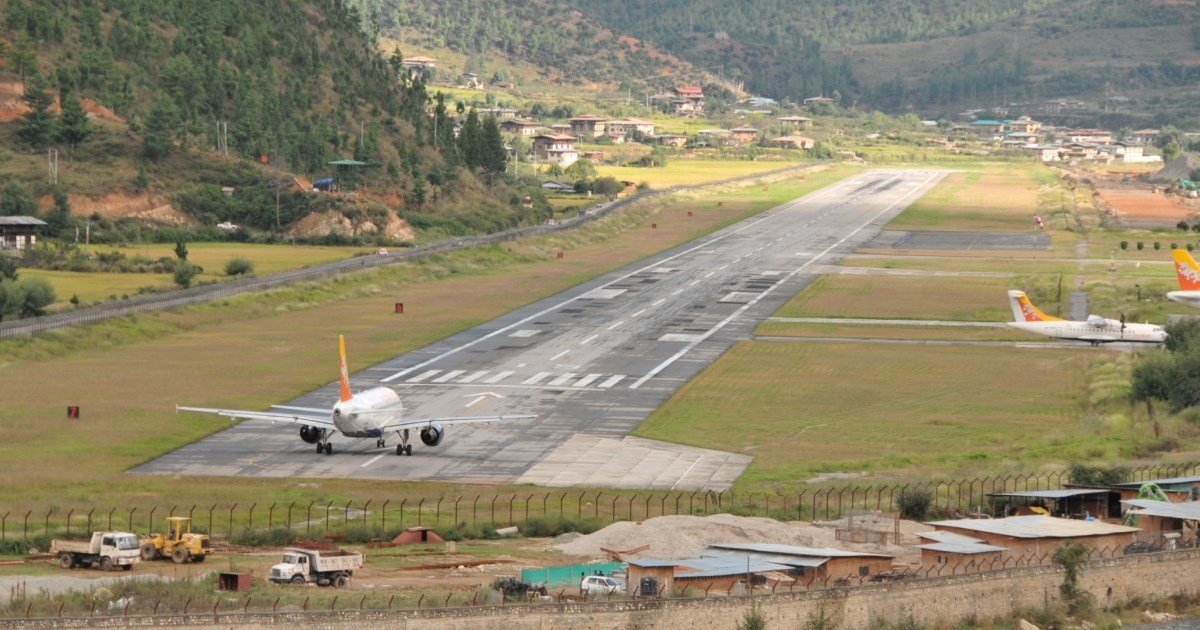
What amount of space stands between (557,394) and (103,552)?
48735mm

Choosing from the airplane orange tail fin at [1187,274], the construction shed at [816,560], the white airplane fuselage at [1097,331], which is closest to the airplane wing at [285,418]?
the construction shed at [816,560]

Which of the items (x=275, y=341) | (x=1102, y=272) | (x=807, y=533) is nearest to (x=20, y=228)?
(x=275, y=341)

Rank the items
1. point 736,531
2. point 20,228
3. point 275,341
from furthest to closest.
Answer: point 20,228 → point 275,341 → point 736,531

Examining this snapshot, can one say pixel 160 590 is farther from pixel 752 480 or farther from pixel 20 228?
pixel 20 228

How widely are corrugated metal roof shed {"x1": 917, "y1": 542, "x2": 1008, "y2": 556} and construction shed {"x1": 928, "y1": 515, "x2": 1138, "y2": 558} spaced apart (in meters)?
0.61

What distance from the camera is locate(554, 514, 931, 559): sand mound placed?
65.9 metres

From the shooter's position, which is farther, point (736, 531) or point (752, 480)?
point (752, 480)

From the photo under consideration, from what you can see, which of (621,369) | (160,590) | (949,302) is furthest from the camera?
(949,302)

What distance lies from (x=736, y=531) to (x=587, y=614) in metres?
13.6

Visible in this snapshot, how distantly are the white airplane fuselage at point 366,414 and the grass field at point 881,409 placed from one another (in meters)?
14.2

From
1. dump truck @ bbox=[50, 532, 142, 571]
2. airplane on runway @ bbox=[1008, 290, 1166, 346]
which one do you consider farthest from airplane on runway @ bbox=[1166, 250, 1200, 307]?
dump truck @ bbox=[50, 532, 142, 571]

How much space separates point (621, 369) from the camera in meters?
119

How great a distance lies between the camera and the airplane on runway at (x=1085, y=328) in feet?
415

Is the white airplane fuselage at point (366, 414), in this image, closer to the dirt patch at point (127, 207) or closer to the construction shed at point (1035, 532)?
the construction shed at point (1035, 532)
